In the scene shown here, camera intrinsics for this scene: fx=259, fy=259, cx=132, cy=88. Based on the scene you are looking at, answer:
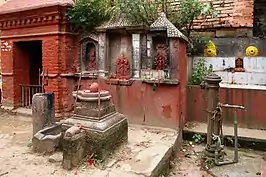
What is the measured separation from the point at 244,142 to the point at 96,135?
3.49 m

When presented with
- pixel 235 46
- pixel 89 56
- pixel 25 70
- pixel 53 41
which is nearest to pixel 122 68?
pixel 89 56

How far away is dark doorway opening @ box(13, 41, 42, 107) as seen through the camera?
8.05 meters

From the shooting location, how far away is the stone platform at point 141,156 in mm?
3959

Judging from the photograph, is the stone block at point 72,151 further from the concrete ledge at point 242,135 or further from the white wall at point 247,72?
the white wall at point 247,72

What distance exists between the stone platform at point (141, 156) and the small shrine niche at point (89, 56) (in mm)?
A: 2126

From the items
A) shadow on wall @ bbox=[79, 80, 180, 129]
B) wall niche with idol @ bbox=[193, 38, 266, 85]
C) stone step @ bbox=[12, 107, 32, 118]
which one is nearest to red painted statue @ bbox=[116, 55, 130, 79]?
shadow on wall @ bbox=[79, 80, 180, 129]

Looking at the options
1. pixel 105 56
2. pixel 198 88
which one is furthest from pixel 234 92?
pixel 105 56

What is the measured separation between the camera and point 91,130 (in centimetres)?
435

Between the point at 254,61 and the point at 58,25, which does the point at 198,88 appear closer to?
the point at 254,61

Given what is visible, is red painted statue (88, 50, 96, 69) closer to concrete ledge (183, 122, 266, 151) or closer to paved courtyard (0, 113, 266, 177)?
paved courtyard (0, 113, 266, 177)

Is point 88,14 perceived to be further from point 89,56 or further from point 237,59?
point 237,59

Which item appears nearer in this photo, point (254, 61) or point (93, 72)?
point (93, 72)

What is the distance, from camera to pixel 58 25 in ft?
22.1

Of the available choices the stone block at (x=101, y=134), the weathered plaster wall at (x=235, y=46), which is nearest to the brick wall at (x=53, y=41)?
the stone block at (x=101, y=134)
